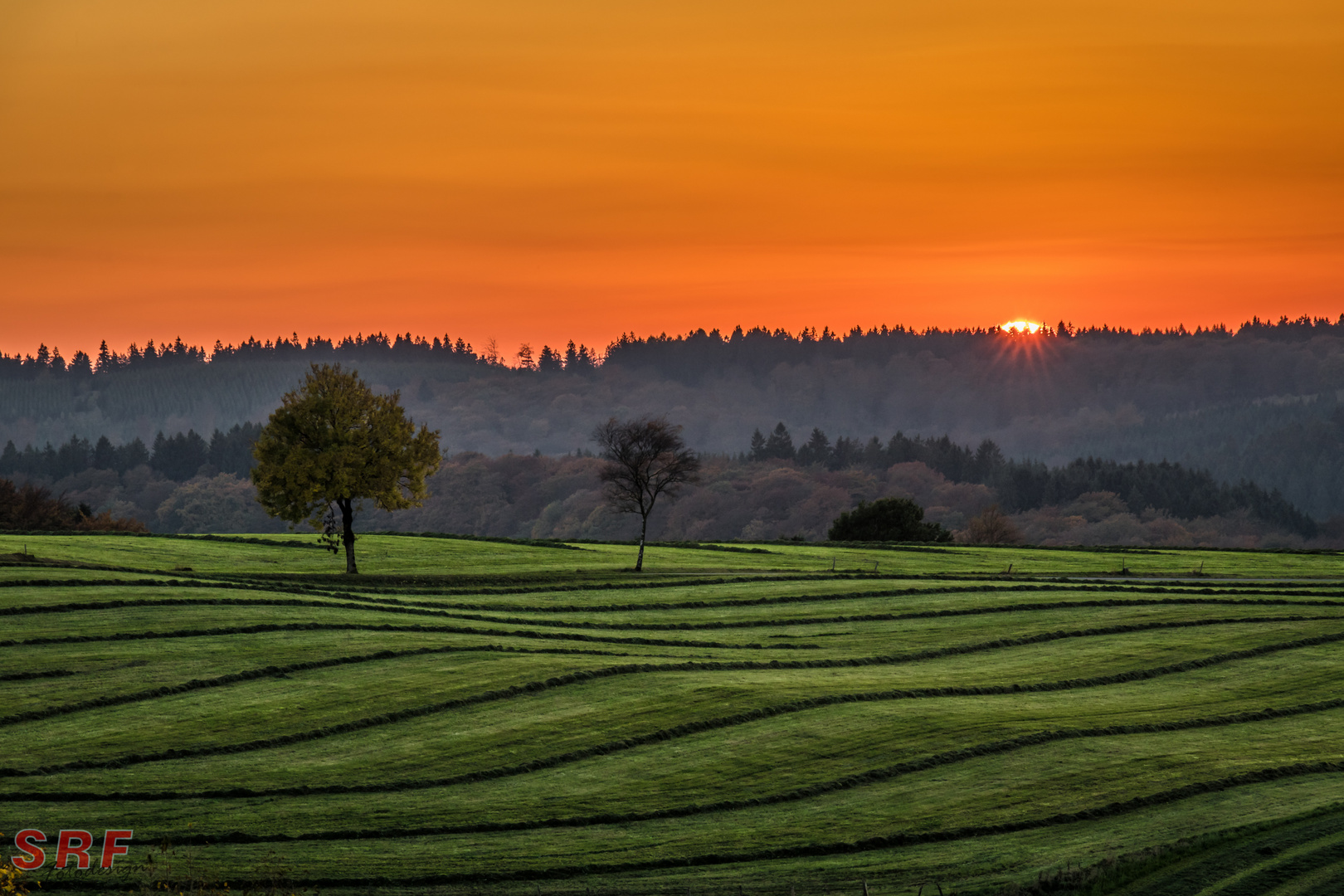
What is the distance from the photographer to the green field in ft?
88.6

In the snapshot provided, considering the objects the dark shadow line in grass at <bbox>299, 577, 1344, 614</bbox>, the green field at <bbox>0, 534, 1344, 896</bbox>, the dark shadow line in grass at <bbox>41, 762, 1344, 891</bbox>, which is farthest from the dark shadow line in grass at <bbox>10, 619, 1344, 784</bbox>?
the dark shadow line in grass at <bbox>299, 577, 1344, 614</bbox>

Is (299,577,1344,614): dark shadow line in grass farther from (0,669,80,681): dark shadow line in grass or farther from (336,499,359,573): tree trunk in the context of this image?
(0,669,80,681): dark shadow line in grass

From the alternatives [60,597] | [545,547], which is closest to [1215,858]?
[60,597]

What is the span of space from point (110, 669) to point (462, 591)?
23.8 meters

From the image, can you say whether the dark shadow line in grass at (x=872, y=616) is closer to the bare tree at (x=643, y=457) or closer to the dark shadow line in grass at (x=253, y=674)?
the dark shadow line in grass at (x=253, y=674)

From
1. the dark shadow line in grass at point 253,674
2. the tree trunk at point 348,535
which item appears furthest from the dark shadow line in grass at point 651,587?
the dark shadow line in grass at point 253,674

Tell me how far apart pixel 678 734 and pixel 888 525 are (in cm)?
8230

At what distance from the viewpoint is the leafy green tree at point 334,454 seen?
70438 millimetres

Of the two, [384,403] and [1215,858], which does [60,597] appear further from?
[1215,858]

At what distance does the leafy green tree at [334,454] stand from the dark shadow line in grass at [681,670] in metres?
31.6

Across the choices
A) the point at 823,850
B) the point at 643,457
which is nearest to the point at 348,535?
the point at 643,457

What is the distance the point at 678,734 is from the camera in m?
37.0

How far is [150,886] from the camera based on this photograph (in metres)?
25.0

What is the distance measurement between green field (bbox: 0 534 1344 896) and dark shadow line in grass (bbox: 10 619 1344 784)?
0.45ft
